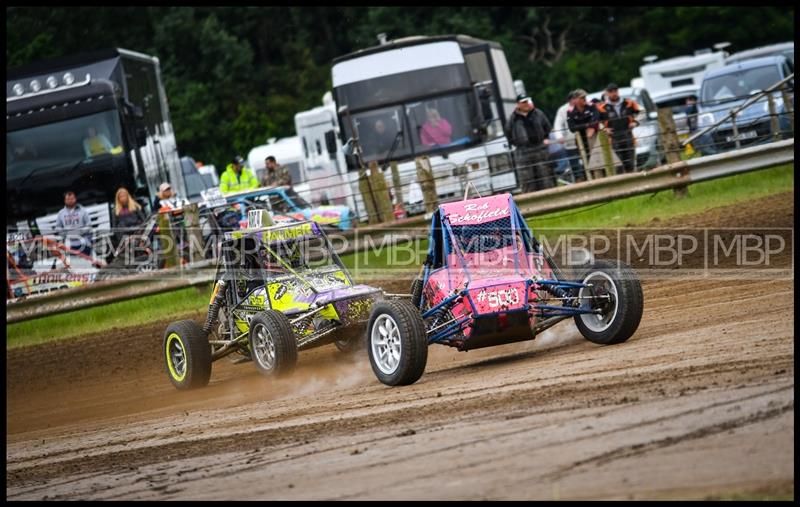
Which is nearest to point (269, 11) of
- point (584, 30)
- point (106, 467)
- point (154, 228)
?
point (584, 30)

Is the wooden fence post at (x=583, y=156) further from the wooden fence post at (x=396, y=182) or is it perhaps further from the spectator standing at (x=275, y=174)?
the spectator standing at (x=275, y=174)

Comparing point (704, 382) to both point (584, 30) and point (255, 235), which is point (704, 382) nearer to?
point (255, 235)

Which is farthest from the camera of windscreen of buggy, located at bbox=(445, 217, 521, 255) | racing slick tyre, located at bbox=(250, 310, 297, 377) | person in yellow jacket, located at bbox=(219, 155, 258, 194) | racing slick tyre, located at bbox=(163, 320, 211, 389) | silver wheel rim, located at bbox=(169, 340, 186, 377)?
person in yellow jacket, located at bbox=(219, 155, 258, 194)

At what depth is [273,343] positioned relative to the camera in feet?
34.6

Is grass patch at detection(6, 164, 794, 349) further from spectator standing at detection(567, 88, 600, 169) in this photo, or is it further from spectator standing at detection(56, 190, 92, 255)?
spectator standing at detection(56, 190, 92, 255)

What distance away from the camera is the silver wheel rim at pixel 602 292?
9213 mm

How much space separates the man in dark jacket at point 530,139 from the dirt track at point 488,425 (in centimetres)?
561

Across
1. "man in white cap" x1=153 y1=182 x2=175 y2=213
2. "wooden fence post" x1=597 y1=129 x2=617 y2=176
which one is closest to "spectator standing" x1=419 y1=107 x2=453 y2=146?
"wooden fence post" x1=597 y1=129 x2=617 y2=176

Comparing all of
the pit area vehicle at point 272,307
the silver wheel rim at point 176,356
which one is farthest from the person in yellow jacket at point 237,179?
the silver wheel rim at point 176,356

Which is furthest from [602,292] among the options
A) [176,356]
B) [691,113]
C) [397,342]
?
[691,113]

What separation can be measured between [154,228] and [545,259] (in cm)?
869

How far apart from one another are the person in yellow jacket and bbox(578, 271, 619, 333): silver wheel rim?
12.1 metres

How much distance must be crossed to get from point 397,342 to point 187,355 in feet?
9.75

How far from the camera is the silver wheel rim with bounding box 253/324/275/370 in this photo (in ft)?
35.3
